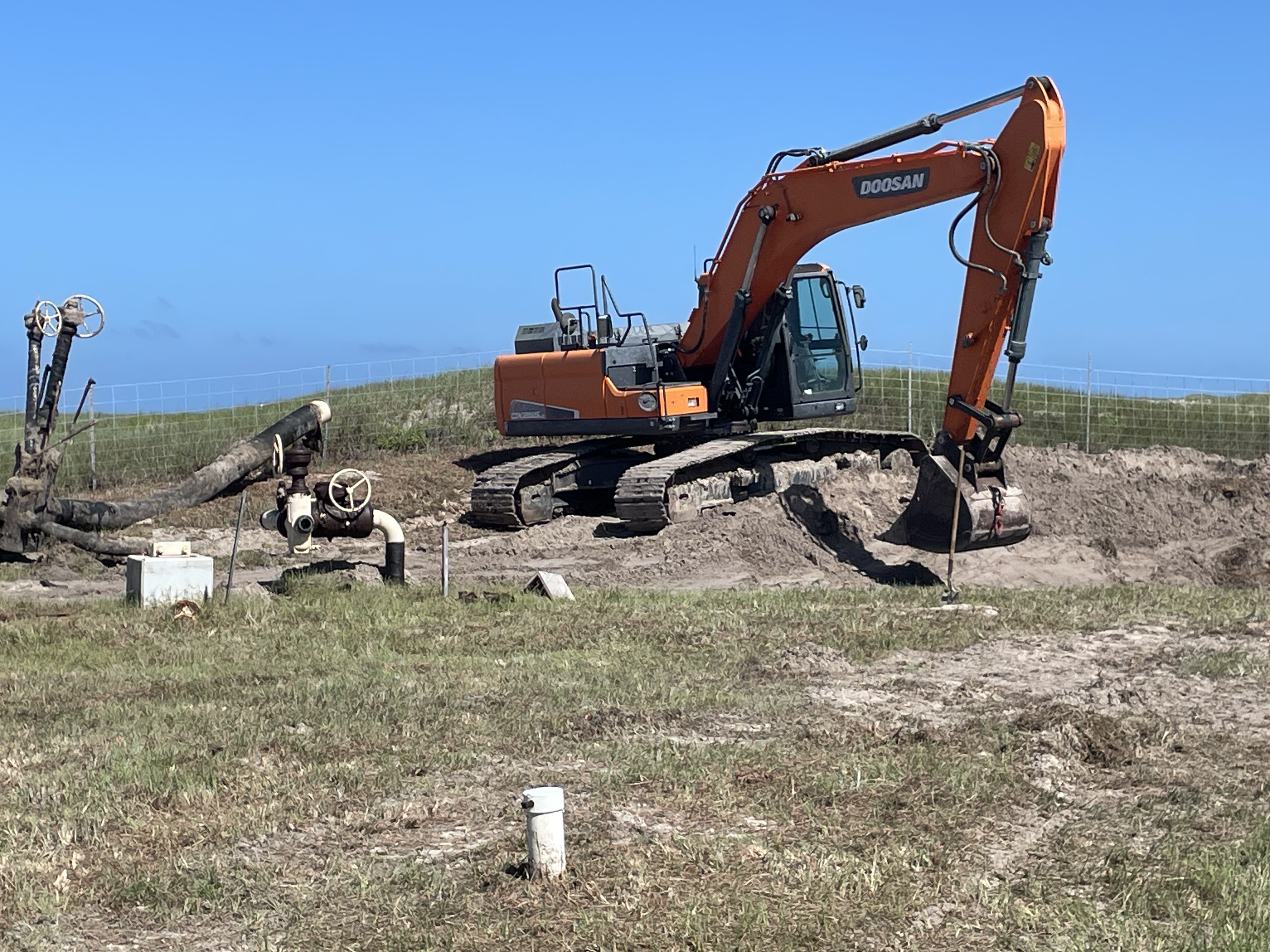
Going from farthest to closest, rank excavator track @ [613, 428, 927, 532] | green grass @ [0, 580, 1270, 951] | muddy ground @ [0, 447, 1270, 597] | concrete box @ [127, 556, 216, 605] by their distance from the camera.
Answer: excavator track @ [613, 428, 927, 532]
muddy ground @ [0, 447, 1270, 597]
concrete box @ [127, 556, 216, 605]
green grass @ [0, 580, 1270, 951]

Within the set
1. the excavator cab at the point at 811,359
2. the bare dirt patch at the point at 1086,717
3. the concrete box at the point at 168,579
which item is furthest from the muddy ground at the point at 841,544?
the bare dirt patch at the point at 1086,717

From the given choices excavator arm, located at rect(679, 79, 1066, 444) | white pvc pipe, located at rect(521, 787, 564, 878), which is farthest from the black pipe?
white pvc pipe, located at rect(521, 787, 564, 878)

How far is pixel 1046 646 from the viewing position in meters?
9.52

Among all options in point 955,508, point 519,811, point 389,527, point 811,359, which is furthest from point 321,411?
point 519,811

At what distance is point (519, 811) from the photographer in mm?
6000

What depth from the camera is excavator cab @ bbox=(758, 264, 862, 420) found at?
1691 cm

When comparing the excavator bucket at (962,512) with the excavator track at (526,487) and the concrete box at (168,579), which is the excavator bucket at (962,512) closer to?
the excavator track at (526,487)

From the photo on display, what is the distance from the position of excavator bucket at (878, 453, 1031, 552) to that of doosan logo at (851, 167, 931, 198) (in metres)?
2.74

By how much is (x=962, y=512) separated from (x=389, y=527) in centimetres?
522

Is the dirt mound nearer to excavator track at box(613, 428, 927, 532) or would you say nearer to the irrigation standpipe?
excavator track at box(613, 428, 927, 532)

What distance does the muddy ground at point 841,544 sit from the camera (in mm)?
13633

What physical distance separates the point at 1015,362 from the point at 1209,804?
746cm

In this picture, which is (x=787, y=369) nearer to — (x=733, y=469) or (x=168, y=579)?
(x=733, y=469)

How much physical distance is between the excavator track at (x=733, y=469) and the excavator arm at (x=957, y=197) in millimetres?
1807
